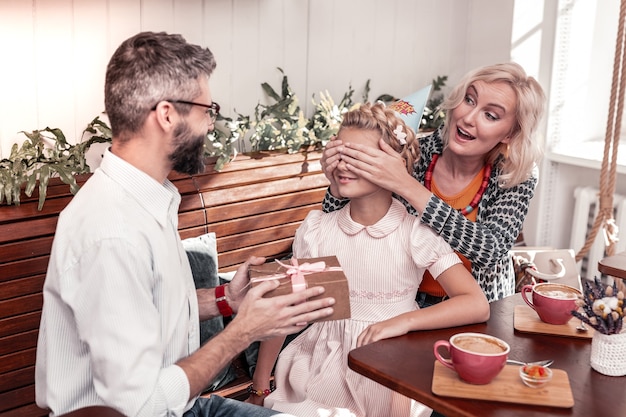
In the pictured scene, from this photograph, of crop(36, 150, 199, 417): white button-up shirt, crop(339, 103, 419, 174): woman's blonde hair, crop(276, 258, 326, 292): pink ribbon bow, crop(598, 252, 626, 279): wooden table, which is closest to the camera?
crop(36, 150, 199, 417): white button-up shirt

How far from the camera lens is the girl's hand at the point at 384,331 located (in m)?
1.83

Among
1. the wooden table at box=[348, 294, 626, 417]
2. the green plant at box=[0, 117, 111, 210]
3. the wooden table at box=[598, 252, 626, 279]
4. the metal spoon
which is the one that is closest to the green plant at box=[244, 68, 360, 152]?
the green plant at box=[0, 117, 111, 210]

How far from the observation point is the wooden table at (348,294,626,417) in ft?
4.88

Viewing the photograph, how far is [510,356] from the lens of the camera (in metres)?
1.74

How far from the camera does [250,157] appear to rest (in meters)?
3.22

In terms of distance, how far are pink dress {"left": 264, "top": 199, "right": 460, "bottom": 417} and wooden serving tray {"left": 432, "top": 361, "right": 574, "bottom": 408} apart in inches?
17.9

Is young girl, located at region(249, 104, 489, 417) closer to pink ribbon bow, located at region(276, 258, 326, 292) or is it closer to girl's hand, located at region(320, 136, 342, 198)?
girl's hand, located at region(320, 136, 342, 198)

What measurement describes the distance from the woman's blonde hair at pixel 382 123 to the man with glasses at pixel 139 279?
53cm

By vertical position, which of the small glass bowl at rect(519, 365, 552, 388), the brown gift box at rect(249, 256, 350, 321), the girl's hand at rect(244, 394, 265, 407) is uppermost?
the brown gift box at rect(249, 256, 350, 321)

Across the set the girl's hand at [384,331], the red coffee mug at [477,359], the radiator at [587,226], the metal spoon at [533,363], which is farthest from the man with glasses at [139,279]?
the radiator at [587,226]

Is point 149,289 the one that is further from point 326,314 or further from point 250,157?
point 250,157

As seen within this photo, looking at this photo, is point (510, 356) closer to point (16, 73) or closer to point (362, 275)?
point (362, 275)

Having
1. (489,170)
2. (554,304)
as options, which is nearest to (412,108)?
(489,170)

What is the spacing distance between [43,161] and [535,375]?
6.23 feet
